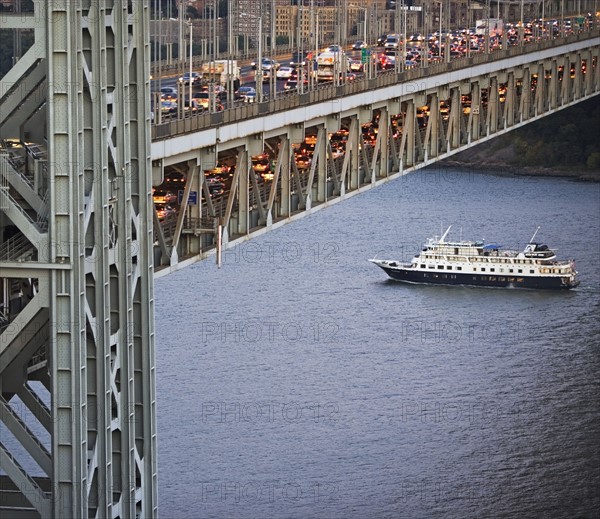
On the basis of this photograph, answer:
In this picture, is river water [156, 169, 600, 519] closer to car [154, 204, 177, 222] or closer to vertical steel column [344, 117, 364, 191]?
vertical steel column [344, 117, 364, 191]

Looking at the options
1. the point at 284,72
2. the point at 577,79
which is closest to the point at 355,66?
the point at 284,72

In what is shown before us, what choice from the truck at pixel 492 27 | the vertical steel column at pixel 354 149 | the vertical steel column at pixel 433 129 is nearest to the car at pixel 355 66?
Result: the vertical steel column at pixel 433 129

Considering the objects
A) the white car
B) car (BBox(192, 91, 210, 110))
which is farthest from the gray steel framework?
the white car

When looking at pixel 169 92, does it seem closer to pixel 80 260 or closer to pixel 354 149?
pixel 354 149

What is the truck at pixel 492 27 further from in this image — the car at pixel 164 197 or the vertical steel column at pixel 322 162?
the car at pixel 164 197

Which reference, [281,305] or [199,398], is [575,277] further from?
[199,398]
